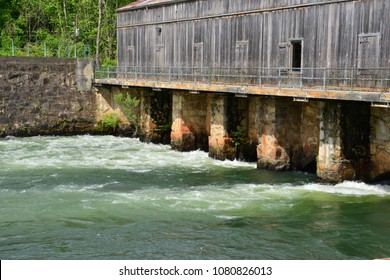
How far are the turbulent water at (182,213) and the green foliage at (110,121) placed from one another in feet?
29.8

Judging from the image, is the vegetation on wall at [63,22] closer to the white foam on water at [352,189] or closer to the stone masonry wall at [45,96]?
the stone masonry wall at [45,96]

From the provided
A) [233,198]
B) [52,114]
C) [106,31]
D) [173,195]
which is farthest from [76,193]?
[106,31]

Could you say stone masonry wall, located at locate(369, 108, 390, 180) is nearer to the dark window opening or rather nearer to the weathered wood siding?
the weathered wood siding

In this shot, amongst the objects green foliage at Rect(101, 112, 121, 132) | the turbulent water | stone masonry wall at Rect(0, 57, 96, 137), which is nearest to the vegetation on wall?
stone masonry wall at Rect(0, 57, 96, 137)

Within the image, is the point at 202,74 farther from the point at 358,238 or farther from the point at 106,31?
the point at 106,31

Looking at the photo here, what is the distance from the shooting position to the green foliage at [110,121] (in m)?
33.8

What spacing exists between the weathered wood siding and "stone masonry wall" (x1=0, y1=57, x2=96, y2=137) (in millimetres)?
3065

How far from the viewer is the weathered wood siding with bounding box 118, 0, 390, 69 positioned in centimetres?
1898

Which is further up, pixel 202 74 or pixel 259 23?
pixel 259 23

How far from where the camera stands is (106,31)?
4862 centimetres

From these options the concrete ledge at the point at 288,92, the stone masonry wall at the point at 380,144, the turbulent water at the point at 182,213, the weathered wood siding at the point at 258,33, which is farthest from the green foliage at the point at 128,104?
the stone masonry wall at the point at 380,144

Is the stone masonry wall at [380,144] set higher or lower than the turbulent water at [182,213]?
higher
